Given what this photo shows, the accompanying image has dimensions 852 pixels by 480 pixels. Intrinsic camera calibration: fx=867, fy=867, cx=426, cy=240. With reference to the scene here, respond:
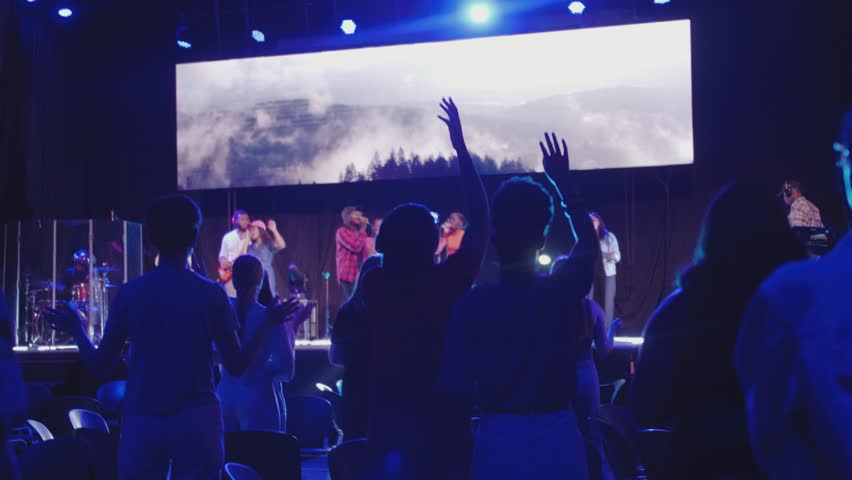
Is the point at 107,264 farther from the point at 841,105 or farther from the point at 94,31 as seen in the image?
the point at 841,105

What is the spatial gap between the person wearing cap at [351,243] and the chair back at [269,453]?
7.68 m

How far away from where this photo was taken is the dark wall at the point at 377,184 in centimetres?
1061

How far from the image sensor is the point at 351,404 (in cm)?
279

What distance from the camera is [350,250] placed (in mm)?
10672

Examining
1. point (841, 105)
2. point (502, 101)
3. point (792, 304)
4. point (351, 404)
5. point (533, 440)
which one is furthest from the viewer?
point (502, 101)

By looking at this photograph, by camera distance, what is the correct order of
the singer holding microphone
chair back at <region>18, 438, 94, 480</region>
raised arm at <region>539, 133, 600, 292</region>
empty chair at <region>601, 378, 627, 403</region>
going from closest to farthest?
raised arm at <region>539, 133, 600, 292</region>
chair back at <region>18, 438, 94, 480</region>
empty chair at <region>601, 378, 627, 403</region>
the singer holding microphone

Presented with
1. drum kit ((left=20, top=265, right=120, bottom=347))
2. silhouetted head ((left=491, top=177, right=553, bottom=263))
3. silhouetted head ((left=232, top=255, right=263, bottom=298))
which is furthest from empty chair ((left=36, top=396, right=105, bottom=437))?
drum kit ((left=20, top=265, right=120, bottom=347))

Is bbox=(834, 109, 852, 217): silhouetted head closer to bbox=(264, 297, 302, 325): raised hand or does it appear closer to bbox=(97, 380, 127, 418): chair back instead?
bbox=(264, 297, 302, 325): raised hand

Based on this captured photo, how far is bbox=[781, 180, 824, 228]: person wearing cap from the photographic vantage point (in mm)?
9156

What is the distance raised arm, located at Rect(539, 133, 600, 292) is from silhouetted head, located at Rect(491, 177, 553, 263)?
0.06m

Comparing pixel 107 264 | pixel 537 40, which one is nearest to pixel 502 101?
pixel 537 40

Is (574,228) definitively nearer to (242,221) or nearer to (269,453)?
(269,453)

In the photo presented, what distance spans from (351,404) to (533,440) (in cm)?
97

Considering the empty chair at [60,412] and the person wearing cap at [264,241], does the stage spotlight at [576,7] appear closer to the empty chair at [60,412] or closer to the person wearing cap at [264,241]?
the person wearing cap at [264,241]
